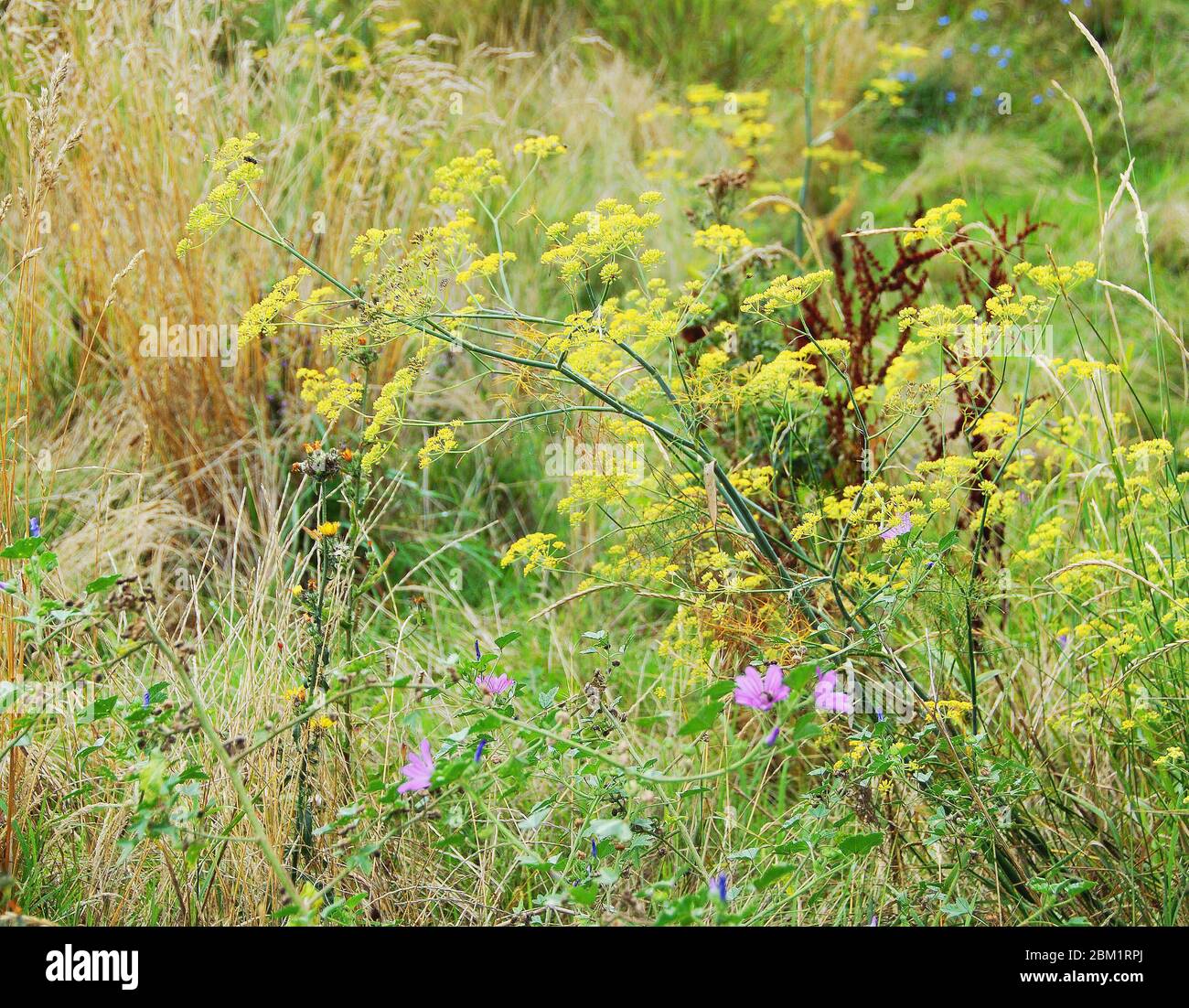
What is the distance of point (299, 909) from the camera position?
4.20ft

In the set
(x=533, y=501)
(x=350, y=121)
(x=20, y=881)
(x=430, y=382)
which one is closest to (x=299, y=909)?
(x=20, y=881)

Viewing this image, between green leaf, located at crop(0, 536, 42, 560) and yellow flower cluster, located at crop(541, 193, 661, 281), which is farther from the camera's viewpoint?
yellow flower cluster, located at crop(541, 193, 661, 281)

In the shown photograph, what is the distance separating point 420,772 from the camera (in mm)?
1498

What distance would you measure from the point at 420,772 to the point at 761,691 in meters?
0.44

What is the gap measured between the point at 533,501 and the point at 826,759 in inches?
52.4

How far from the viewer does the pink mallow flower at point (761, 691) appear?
1.44m

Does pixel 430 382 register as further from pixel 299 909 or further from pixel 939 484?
pixel 299 909

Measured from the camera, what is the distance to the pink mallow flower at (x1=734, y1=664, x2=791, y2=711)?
56.6 inches

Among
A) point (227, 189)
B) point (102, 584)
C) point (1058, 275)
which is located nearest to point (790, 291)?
point (1058, 275)

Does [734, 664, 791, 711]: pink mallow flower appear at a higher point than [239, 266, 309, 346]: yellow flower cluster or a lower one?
lower

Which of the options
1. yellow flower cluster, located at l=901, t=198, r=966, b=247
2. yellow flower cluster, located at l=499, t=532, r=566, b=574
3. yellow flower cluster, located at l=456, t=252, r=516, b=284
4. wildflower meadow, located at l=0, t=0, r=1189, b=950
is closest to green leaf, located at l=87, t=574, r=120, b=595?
wildflower meadow, located at l=0, t=0, r=1189, b=950

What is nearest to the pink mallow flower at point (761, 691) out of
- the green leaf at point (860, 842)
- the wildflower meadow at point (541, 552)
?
the wildflower meadow at point (541, 552)

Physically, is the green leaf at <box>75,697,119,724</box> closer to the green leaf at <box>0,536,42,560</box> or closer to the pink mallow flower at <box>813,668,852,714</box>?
the green leaf at <box>0,536,42,560</box>

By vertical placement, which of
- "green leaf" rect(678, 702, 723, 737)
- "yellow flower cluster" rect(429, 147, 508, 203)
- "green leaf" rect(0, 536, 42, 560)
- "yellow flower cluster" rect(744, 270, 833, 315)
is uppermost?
"yellow flower cluster" rect(429, 147, 508, 203)
